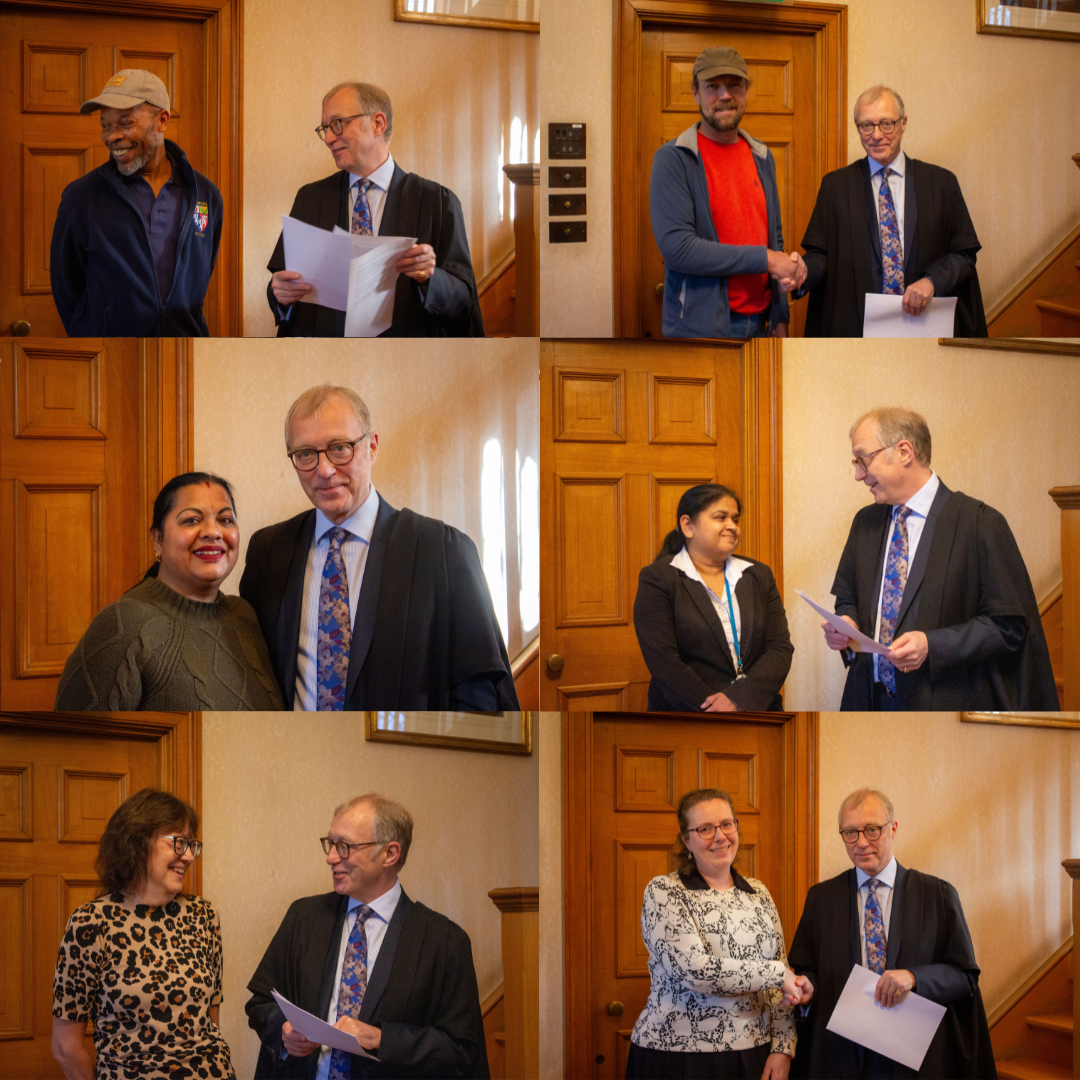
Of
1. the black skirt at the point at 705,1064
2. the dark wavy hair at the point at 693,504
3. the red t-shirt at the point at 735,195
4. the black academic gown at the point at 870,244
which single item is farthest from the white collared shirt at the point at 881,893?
the red t-shirt at the point at 735,195

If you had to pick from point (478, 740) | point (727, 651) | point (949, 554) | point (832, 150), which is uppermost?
point (832, 150)

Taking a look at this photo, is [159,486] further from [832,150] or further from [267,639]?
[832,150]

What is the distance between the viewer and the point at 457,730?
221 cm

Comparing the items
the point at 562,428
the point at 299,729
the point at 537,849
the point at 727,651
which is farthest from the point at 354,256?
the point at 537,849

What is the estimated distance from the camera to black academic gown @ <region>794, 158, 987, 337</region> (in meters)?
2.22

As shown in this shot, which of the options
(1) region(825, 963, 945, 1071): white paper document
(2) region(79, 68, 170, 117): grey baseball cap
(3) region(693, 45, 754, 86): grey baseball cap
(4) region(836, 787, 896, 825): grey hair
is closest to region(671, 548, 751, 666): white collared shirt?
(4) region(836, 787, 896, 825): grey hair

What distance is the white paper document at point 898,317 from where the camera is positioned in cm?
224

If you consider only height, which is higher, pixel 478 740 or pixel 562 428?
pixel 562 428

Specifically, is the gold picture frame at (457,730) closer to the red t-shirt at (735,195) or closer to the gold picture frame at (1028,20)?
the red t-shirt at (735,195)

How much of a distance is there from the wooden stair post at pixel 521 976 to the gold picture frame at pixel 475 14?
1744 millimetres

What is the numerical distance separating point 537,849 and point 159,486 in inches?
41.5

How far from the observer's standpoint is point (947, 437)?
223 cm

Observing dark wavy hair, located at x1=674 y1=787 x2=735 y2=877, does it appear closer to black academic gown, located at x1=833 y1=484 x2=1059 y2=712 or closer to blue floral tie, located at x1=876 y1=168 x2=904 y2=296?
black academic gown, located at x1=833 y1=484 x2=1059 y2=712

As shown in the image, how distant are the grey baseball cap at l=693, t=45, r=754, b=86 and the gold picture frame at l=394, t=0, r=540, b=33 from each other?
334 millimetres
